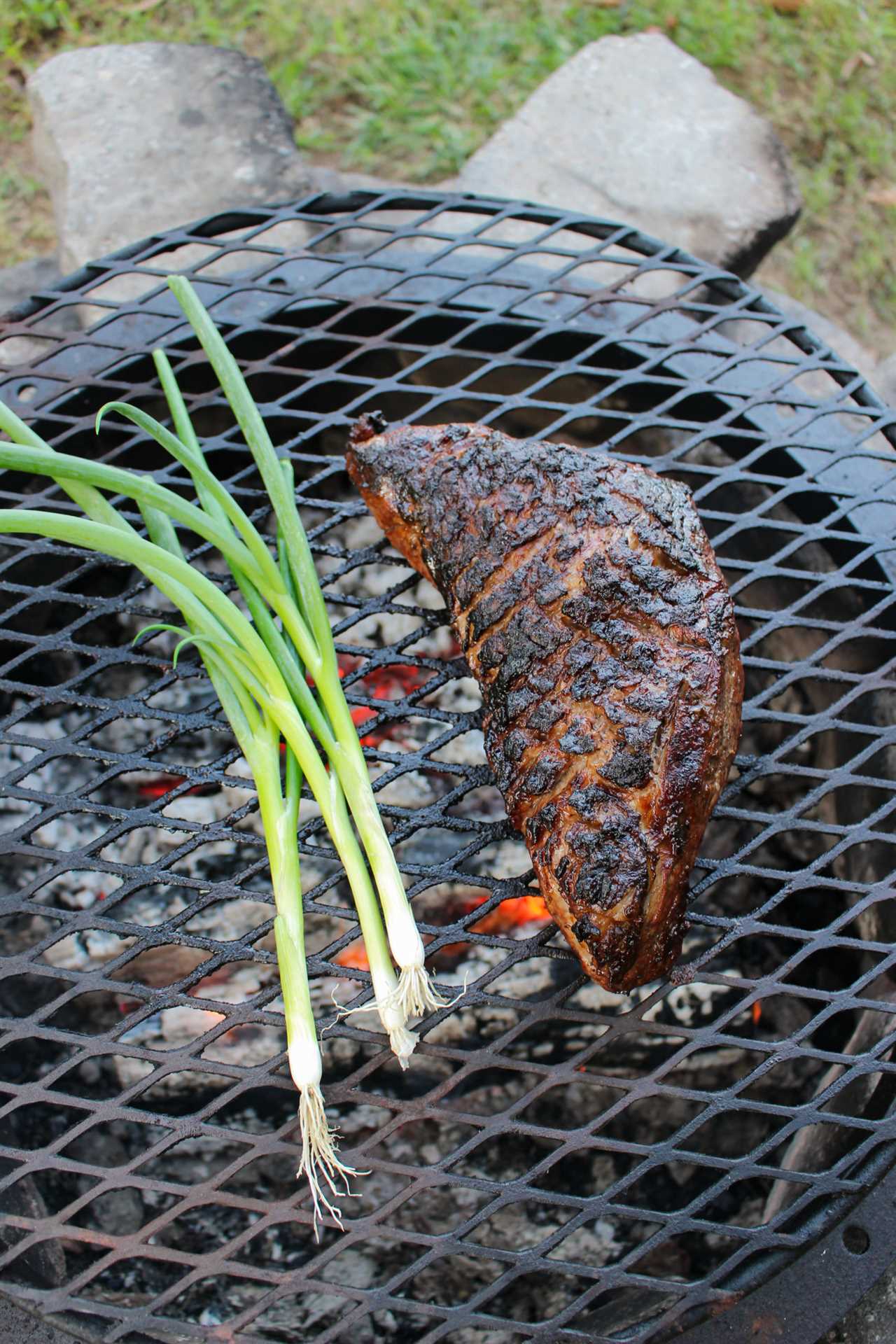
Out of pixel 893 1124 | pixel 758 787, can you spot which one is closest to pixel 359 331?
pixel 758 787

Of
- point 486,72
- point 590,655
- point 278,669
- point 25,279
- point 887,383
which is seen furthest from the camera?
point 486,72

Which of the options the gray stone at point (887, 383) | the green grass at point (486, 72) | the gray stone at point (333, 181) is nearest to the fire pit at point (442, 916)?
the gray stone at point (887, 383)

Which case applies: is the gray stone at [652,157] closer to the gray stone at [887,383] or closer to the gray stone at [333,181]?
the gray stone at [333,181]

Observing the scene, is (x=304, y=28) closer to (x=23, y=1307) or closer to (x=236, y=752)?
(x=236, y=752)

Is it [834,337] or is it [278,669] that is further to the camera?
[834,337]

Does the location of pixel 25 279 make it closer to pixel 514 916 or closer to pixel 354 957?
pixel 354 957

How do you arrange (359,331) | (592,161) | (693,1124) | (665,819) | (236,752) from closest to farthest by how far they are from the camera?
(665,819), (693,1124), (236,752), (359,331), (592,161)

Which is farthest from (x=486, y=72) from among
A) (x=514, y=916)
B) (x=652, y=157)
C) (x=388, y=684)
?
(x=514, y=916)
